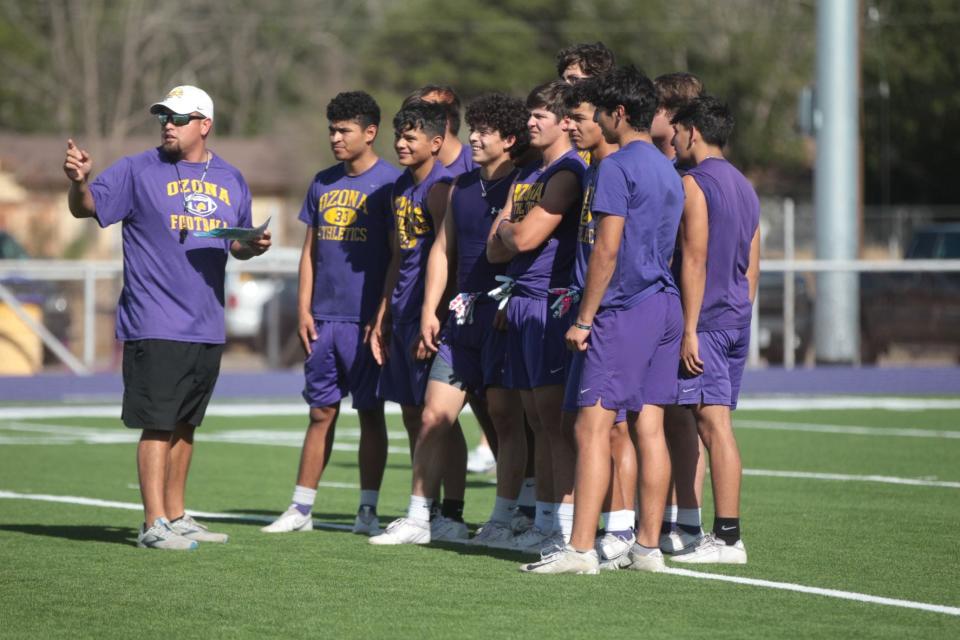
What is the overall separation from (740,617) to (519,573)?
1400mm

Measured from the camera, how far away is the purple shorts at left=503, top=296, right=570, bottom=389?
7.95 metres

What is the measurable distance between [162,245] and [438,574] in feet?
8.24

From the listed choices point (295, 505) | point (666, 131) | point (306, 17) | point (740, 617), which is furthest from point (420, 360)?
point (306, 17)

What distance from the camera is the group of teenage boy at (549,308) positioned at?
24.2 feet

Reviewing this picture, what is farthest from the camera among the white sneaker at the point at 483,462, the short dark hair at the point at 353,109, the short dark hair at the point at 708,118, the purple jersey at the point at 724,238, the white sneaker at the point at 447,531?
the white sneaker at the point at 483,462

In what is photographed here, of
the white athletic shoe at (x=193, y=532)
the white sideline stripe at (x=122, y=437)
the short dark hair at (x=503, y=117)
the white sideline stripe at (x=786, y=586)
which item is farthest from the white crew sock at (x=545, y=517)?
the white sideline stripe at (x=122, y=437)

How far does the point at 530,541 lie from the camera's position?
327 inches

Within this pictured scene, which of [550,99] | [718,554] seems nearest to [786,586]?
[718,554]

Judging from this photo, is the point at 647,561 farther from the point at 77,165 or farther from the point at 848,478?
the point at 848,478

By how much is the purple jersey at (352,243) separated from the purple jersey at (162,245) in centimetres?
68

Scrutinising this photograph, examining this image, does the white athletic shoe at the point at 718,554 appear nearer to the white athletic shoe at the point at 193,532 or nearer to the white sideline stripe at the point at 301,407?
the white athletic shoe at the point at 193,532

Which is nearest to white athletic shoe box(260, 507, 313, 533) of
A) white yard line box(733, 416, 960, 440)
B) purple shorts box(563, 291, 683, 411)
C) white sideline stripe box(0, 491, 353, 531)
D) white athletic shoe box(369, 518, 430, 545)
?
white sideline stripe box(0, 491, 353, 531)

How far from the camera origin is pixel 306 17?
65375 mm

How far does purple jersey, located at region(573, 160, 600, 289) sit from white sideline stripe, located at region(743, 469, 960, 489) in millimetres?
4496
